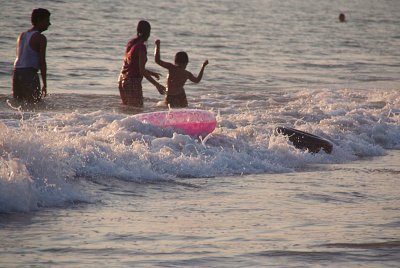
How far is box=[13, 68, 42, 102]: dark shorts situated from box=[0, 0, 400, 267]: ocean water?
29 centimetres

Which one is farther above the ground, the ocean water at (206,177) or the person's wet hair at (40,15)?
the person's wet hair at (40,15)

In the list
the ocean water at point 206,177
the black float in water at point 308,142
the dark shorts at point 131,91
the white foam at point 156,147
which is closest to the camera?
the ocean water at point 206,177

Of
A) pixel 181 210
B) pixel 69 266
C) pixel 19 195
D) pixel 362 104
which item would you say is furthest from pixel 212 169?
pixel 362 104

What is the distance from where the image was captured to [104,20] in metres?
39.6

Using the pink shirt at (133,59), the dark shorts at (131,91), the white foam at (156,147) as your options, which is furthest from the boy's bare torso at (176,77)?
the white foam at (156,147)

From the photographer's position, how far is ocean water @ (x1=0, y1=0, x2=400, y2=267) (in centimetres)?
773

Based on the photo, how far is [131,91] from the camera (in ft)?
50.8

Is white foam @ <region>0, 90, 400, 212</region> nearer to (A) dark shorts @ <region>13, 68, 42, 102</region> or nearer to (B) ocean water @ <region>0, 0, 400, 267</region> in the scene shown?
(B) ocean water @ <region>0, 0, 400, 267</region>

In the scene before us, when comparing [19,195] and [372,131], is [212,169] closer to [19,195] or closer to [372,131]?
[19,195]

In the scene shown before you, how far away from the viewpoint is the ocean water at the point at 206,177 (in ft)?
25.3

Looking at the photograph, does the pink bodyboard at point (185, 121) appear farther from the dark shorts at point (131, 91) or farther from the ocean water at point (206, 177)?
the dark shorts at point (131, 91)

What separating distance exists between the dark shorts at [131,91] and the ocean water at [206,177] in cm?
16

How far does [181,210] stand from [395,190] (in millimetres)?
2659

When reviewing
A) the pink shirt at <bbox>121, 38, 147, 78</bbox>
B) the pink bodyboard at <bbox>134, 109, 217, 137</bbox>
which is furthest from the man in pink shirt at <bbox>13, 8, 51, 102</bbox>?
the pink bodyboard at <bbox>134, 109, 217, 137</bbox>
